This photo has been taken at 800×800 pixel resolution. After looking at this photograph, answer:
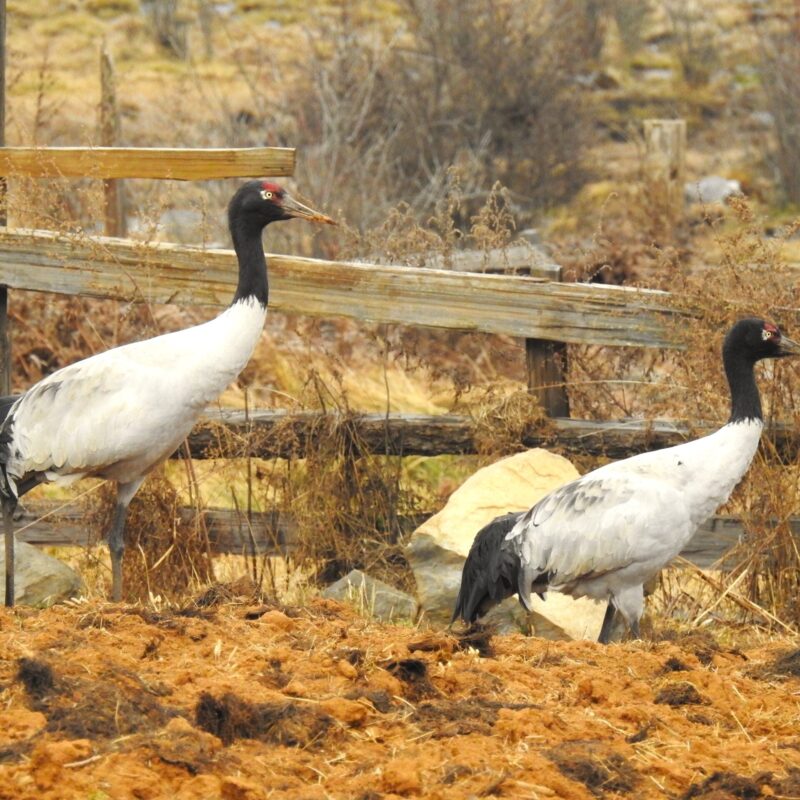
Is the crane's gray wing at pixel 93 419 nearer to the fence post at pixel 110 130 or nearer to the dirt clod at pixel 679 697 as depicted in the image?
the dirt clod at pixel 679 697

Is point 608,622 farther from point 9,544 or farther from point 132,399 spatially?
point 9,544

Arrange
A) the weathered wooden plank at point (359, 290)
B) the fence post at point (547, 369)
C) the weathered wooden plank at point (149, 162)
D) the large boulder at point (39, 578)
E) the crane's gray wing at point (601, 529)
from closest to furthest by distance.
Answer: the crane's gray wing at point (601, 529) < the large boulder at point (39, 578) < the weathered wooden plank at point (149, 162) < the weathered wooden plank at point (359, 290) < the fence post at point (547, 369)

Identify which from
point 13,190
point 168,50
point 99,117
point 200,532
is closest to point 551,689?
point 200,532

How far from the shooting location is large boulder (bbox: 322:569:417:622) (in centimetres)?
793

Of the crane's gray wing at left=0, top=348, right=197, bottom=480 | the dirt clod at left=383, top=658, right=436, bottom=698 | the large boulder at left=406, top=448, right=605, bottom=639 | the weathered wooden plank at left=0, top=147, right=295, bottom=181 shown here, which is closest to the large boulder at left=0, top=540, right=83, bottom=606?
the crane's gray wing at left=0, top=348, right=197, bottom=480

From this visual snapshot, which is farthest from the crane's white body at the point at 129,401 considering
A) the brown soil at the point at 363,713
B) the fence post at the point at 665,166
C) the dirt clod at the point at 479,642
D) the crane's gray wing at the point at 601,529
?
the fence post at the point at 665,166

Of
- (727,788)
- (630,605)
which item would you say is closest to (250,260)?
(630,605)

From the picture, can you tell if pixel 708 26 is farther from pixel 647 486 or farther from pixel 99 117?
pixel 647 486

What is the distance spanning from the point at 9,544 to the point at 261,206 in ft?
6.62

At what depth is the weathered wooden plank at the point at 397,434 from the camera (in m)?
8.49

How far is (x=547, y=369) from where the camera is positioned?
8516 mm

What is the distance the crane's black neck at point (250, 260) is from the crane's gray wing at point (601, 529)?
5.51 ft

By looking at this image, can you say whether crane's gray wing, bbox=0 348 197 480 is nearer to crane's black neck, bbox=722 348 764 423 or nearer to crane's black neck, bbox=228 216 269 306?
crane's black neck, bbox=228 216 269 306

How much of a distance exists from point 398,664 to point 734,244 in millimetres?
3638
